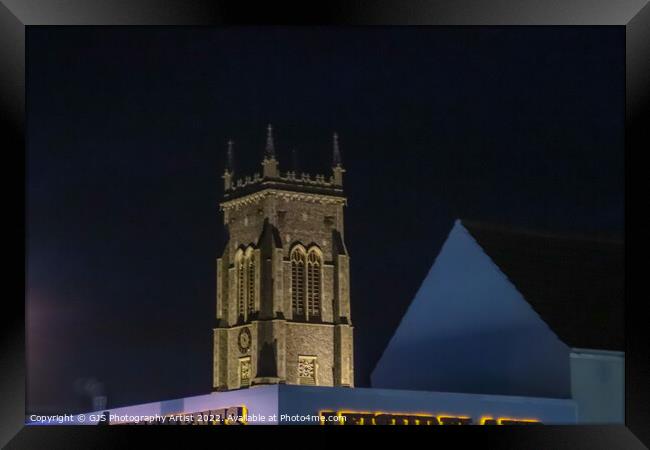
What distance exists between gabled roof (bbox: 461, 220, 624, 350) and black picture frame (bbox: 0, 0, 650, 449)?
24.7 feet

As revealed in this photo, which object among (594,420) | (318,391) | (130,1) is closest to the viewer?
(130,1)

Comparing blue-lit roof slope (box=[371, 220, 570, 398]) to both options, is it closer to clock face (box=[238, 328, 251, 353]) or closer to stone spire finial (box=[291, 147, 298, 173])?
stone spire finial (box=[291, 147, 298, 173])

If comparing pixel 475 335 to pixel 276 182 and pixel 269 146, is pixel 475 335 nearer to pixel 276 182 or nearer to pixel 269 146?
pixel 269 146

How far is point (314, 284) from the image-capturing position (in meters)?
35.8

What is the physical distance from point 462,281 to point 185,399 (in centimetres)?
561

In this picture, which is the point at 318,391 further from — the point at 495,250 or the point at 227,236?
the point at 227,236

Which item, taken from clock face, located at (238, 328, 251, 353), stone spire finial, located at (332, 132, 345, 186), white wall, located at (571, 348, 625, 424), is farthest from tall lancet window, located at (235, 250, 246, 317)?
white wall, located at (571, 348, 625, 424)

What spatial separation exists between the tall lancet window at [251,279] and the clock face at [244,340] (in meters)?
0.63

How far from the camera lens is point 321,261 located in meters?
35.4

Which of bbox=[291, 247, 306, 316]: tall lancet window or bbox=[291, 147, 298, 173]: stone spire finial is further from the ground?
bbox=[291, 147, 298, 173]: stone spire finial

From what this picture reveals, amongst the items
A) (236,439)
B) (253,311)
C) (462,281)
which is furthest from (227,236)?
(236,439)

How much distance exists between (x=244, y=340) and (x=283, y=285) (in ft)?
5.75

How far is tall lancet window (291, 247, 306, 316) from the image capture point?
35625 mm

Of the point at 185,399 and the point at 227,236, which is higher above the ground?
the point at 227,236
